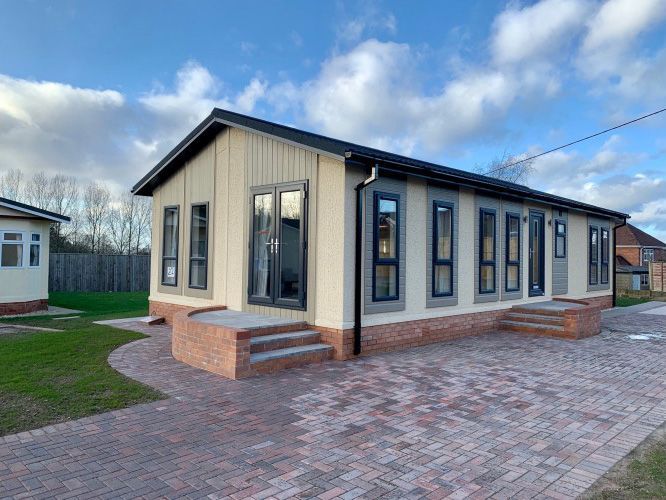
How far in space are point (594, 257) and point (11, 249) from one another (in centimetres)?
1748

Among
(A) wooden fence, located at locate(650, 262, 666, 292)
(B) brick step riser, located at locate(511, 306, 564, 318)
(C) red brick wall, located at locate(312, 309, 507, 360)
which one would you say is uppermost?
(A) wooden fence, located at locate(650, 262, 666, 292)

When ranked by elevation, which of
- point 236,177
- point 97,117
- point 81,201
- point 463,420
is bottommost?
point 463,420

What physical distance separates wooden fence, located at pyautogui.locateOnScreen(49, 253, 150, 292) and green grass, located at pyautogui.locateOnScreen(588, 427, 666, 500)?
869 inches

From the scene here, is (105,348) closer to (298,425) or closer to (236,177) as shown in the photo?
(236,177)

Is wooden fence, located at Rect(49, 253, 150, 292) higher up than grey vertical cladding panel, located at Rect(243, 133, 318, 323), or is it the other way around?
grey vertical cladding panel, located at Rect(243, 133, 318, 323)

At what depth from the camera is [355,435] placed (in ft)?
13.0

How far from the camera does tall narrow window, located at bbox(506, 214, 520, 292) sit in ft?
34.6

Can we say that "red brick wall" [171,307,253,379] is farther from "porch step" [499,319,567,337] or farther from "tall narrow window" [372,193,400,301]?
"porch step" [499,319,567,337]

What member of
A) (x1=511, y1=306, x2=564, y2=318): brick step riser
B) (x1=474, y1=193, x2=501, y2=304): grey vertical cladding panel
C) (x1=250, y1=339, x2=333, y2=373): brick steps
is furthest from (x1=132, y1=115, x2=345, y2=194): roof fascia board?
(x1=511, y1=306, x2=564, y2=318): brick step riser

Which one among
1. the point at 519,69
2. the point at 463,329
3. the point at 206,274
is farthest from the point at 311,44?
the point at 463,329

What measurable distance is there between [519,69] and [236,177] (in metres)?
11.2

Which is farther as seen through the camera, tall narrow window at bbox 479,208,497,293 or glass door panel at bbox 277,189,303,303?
tall narrow window at bbox 479,208,497,293

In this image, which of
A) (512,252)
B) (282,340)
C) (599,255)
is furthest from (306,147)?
(599,255)

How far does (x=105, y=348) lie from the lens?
7.50m
